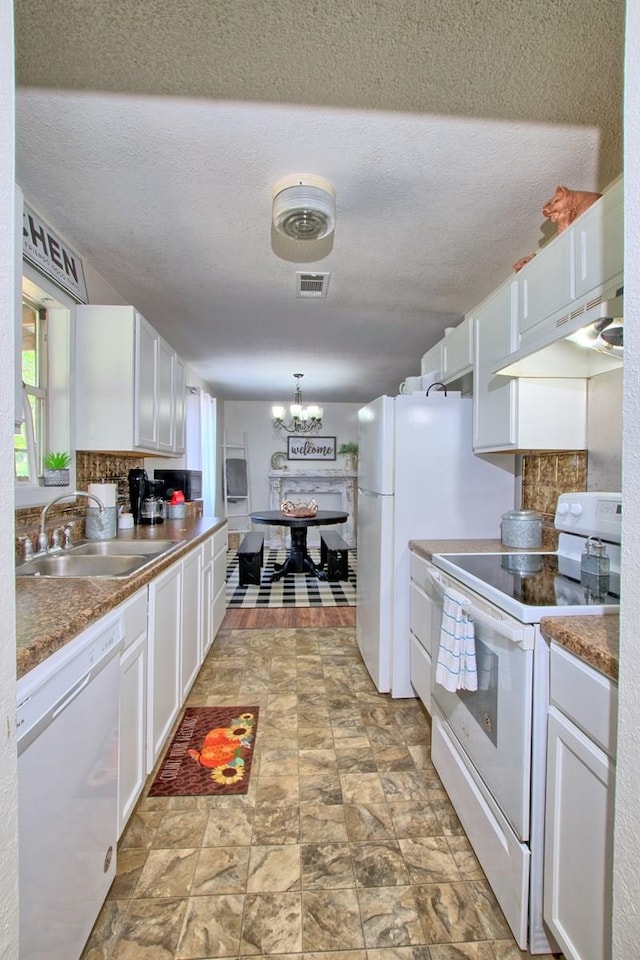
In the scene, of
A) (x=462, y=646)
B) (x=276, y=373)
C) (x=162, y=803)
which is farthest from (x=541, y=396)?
(x=276, y=373)

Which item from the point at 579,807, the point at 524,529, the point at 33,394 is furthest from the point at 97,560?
the point at 524,529

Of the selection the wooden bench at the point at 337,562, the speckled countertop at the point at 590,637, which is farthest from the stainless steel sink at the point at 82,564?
the wooden bench at the point at 337,562

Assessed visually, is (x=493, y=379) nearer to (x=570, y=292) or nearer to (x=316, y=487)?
(x=570, y=292)

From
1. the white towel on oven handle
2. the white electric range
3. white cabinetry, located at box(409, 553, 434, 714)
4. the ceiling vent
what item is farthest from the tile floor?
the ceiling vent

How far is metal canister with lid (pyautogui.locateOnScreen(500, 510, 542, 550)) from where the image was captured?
207 centimetres

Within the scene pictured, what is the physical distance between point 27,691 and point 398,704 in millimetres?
2031

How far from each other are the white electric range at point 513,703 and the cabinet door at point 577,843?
0.05 meters

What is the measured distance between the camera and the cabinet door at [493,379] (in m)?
1.86

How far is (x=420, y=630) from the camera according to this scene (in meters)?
2.17

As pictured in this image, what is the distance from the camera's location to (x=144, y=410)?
251 cm

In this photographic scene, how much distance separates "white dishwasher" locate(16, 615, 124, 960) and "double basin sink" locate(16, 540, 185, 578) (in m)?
0.50

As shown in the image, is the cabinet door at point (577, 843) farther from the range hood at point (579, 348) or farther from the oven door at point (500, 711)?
the range hood at point (579, 348)

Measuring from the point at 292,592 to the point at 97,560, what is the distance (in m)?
2.76

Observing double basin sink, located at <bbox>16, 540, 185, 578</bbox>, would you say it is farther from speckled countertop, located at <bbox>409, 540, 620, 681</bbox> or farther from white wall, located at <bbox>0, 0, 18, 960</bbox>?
speckled countertop, located at <bbox>409, 540, 620, 681</bbox>
